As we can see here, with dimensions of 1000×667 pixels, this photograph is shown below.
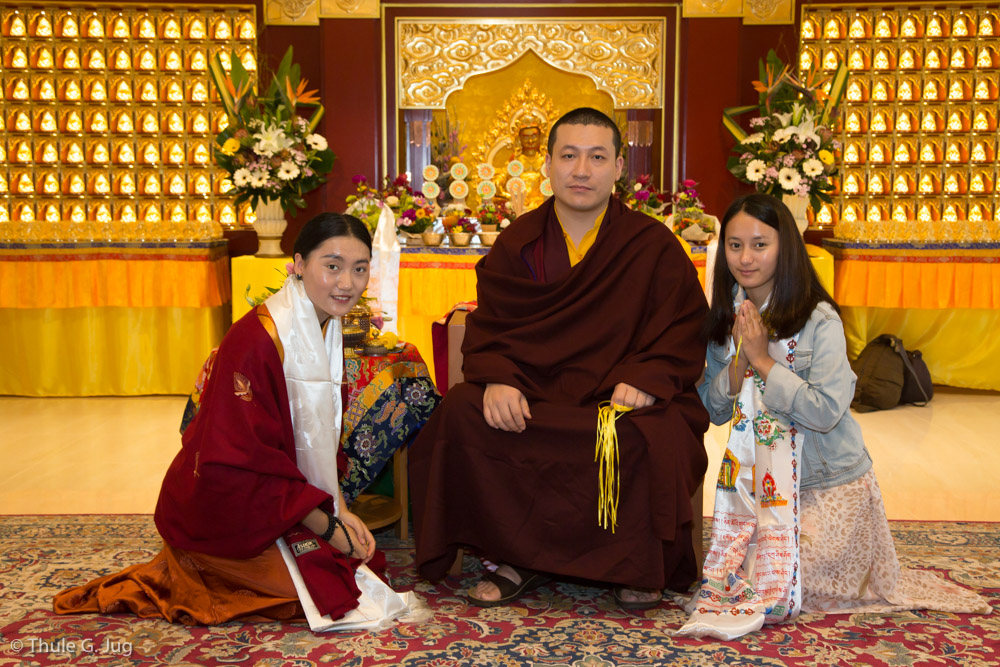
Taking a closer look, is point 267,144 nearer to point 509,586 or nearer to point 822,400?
point 509,586

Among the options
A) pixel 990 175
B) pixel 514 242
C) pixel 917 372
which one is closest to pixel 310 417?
pixel 514 242

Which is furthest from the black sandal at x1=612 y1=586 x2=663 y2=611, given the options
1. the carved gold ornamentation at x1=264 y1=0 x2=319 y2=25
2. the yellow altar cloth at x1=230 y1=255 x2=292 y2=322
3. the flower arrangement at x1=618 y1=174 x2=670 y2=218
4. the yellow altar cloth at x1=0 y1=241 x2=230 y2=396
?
the carved gold ornamentation at x1=264 y1=0 x2=319 y2=25

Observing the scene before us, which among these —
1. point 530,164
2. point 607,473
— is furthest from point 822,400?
→ point 530,164

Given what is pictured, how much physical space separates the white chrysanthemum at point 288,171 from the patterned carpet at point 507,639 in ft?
10.0

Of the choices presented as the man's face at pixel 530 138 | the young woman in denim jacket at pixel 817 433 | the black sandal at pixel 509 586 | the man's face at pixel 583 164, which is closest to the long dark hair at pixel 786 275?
the young woman in denim jacket at pixel 817 433

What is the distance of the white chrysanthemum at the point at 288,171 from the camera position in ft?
17.1

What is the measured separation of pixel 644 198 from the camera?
5277 millimetres

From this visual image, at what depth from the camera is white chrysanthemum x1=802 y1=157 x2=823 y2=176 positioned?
17.1 ft

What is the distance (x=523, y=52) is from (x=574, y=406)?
4466 mm

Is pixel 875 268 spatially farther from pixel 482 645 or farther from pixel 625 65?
pixel 482 645

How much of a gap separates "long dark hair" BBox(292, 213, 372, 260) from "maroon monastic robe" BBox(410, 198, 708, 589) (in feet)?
1.59

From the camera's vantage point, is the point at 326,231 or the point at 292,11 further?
the point at 292,11

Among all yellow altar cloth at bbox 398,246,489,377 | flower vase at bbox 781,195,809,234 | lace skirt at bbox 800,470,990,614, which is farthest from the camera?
flower vase at bbox 781,195,809,234

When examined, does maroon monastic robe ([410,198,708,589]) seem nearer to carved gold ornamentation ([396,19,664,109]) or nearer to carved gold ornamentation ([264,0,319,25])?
carved gold ornamentation ([396,19,664,109])
